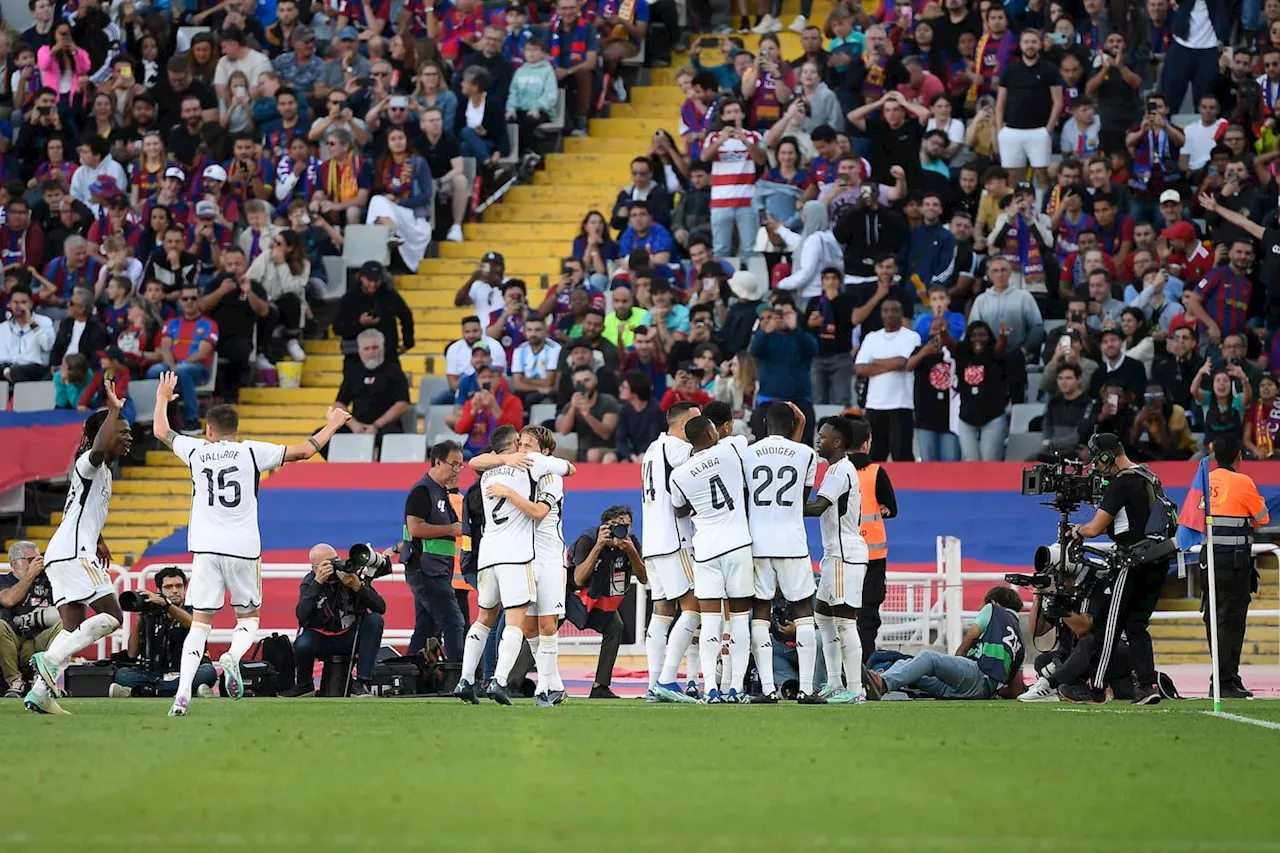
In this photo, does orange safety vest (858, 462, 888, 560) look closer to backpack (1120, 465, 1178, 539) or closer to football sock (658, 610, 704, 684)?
football sock (658, 610, 704, 684)

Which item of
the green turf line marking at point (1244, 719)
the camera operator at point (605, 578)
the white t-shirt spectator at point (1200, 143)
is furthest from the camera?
the white t-shirt spectator at point (1200, 143)

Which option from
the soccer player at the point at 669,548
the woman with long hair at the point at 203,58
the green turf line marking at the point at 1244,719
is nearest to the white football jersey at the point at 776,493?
the soccer player at the point at 669,548

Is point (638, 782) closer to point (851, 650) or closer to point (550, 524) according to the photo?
point (550, 524)

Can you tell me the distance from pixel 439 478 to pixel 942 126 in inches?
392

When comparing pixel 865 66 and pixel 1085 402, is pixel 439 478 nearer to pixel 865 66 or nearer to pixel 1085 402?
pixel 1085 402

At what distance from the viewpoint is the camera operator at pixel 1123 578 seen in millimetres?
14711

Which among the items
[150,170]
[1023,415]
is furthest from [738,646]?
[150,170]

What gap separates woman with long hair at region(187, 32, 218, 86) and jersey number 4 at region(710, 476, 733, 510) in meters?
16.3

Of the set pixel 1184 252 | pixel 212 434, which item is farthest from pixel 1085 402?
pixel 212 434

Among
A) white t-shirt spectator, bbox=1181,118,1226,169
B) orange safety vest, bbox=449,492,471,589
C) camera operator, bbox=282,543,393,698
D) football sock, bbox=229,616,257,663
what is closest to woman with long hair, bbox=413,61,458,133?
white t-shirt spectator, bbox=1181,118,1226,169

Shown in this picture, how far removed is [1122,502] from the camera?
14711 millimetres

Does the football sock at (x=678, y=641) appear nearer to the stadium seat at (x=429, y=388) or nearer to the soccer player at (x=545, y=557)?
the soccer player at (x=545, y=557)

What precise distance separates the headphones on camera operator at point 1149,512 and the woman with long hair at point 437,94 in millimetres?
13567

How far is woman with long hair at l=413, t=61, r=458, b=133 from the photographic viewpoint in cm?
2631
